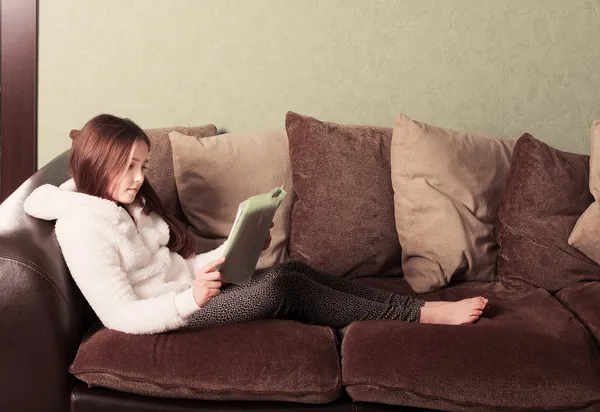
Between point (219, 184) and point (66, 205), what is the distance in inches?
23.8

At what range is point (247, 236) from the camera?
1.90 metres

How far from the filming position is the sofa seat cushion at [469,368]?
73.2 inches

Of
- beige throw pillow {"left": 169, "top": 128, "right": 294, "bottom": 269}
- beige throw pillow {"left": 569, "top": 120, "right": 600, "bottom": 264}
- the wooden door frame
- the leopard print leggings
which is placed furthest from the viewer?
the wooden door frame

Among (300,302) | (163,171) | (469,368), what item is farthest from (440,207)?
(163,171)

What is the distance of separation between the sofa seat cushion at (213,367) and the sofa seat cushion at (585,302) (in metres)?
0.70

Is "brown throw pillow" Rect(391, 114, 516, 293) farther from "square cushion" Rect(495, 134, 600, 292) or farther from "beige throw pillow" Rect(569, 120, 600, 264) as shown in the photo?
"beige throw pillow" Rect(569, 120, 600, 264)

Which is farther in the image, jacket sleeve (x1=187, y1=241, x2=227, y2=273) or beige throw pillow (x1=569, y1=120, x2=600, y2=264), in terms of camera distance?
beige throw pillow (x1=569, y1=120, x2=600, y2=264)

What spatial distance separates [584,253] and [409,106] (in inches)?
33.5

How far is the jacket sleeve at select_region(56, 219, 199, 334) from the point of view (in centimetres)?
193

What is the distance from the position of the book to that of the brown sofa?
149 millimetres

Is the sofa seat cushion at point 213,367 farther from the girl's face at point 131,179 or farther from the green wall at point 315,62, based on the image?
the green wall at point 315,62

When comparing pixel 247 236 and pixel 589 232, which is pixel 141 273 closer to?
pixel 247 236

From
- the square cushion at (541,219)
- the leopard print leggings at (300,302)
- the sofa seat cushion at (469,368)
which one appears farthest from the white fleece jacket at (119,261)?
the square cushion at (541,219)

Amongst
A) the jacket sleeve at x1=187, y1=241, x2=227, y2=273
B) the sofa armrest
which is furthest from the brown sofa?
the jacket sleeve at x1=187, y1=241, x2=227, y2=273
